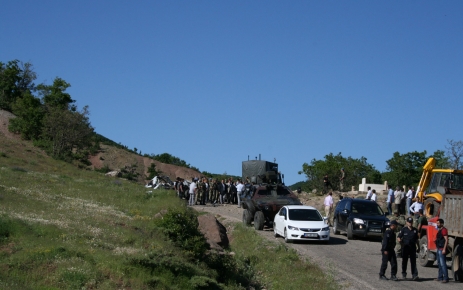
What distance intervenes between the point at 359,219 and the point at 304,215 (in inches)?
99.6

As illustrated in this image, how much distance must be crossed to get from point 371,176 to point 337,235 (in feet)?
171

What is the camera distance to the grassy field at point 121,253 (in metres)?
11.7

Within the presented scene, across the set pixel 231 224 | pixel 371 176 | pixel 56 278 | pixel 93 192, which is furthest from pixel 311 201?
pixel 371 176

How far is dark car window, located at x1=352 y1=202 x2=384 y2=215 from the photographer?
25375mm

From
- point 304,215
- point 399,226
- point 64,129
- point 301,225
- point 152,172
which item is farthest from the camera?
point 152,172

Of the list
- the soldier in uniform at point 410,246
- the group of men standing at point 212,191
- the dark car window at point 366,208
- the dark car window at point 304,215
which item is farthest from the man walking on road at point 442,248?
the group of men standing at point 212,191

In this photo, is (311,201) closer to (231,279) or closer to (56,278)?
(231,279)

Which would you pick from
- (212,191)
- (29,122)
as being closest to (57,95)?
(29,122)

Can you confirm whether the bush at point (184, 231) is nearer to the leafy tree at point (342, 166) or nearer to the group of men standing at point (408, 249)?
the group of men standing at point (408, 249)

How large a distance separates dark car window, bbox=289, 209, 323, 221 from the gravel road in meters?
1.01

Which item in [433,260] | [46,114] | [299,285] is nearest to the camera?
[299,285]

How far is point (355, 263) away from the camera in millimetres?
18688

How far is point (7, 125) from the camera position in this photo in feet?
213

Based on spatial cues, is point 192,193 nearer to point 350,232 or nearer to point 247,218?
point 247,218
